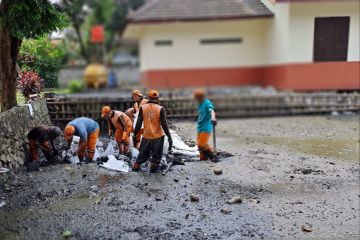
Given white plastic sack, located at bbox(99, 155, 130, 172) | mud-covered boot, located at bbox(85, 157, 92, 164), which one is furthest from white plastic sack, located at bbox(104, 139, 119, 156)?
mud-covered boot, located at bbox(85, 157, 92, 164)

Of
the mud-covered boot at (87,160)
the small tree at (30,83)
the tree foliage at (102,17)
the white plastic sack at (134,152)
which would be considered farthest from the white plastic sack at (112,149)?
the tree foliage at (102,17)

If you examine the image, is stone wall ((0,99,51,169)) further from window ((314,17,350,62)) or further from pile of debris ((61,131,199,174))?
window ((314,17,350,62))

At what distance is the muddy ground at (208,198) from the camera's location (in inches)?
192

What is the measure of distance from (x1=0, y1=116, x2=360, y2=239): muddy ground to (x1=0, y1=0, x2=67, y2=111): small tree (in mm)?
1289

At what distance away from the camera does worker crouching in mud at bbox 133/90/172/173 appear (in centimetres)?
532

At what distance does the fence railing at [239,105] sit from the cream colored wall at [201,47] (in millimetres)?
5707

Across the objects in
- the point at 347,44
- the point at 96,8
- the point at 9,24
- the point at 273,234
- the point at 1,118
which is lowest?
the point at 273,234

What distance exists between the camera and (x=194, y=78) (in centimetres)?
1762

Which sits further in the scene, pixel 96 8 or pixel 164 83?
pixel 96 8

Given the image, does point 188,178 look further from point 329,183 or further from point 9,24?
point 9,24

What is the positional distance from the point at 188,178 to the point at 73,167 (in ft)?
5.61

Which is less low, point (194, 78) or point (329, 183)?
point (194, 78)

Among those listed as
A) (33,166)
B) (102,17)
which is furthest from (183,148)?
(102,17)

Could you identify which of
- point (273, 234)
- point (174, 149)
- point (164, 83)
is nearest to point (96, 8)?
point (164, 83)
